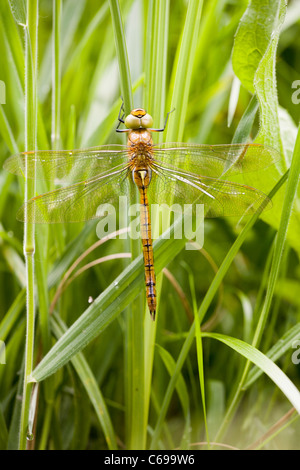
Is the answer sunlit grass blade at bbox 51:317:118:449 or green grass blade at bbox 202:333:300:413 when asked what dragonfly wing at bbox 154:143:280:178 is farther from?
sunlit grass blade at bbox 51:317:118:449

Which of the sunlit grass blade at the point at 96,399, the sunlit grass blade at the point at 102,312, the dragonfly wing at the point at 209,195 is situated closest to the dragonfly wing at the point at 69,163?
the dragonfly wing at the point at 209,195

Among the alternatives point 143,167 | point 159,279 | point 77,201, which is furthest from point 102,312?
point 143,167

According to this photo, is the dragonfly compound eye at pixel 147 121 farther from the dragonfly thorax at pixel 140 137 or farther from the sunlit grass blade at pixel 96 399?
→ the sunlit grass blade at pixel 96 399

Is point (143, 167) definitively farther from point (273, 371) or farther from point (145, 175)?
point (273, 371)

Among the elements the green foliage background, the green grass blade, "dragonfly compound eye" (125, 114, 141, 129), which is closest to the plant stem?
the green foliage background
